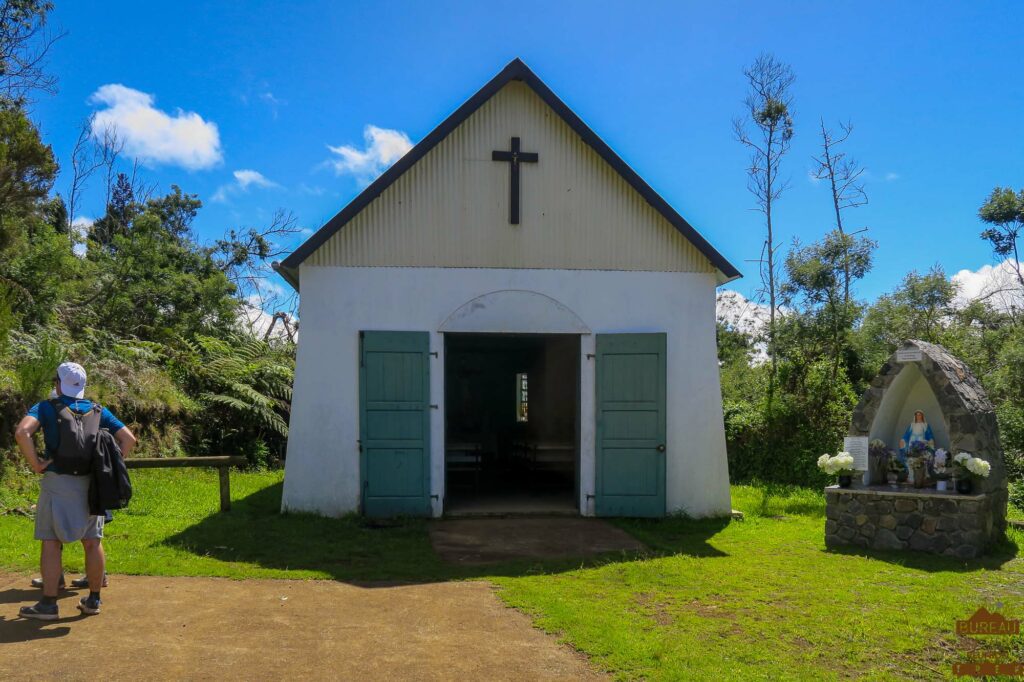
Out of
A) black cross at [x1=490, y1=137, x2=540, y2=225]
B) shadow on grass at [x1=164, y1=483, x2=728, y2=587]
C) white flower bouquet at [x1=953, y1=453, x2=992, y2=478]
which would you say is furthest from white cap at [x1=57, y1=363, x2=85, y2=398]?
white flower bouquet at [x1=953, y1=453, x2=992, y2=478]

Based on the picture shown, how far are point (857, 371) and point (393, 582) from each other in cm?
1086

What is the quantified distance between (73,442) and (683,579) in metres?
4.88

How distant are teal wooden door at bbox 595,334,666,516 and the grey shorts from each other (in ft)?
19.5

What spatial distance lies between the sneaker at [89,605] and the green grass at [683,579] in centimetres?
120

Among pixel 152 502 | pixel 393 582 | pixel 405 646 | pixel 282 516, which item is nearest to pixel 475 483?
pixel 282 516

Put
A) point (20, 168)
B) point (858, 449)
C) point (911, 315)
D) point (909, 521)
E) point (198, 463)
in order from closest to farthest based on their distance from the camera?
point (909, 521)
point (858, 449)
point (198, 463)
point (20, 168)
point (911, 315)

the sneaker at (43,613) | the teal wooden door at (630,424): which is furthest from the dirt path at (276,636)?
the teal wooden door at (630,424)

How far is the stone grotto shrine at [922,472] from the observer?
24.3ft

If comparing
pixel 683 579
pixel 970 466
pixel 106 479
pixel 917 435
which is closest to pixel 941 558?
pixel 970 466

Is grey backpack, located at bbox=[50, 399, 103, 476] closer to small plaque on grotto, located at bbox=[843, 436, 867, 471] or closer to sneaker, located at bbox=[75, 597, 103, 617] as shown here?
sneaker, located at bbox=[75, 597, 103, 617]

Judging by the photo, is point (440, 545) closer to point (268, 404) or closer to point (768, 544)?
point (768, 544)

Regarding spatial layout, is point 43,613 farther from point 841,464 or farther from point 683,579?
point 841,464

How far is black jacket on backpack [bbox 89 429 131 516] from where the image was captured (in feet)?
16.6

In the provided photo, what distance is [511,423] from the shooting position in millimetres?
16703
